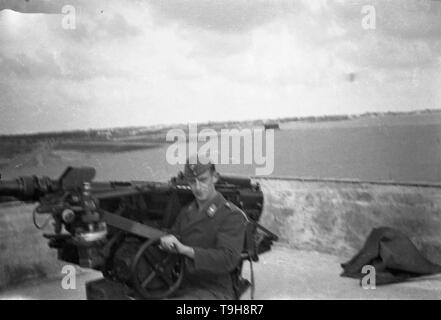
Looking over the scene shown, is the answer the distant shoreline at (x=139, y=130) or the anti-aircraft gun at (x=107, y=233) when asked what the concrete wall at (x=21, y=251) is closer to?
the distant shoreline at (x=139, y=130)

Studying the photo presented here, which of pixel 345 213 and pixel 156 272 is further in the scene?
pixel 345 213

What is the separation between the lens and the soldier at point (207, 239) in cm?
219

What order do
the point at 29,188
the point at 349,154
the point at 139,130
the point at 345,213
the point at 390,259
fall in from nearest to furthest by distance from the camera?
the point at 29,188, the point at 139,130, the point at 390,259, the point at 349,154, the point at 345,213

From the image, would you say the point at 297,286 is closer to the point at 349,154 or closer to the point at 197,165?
the point at 349,154

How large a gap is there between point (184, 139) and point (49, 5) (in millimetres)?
1068

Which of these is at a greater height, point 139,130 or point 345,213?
point 139,130

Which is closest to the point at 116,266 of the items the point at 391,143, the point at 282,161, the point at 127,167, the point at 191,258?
the point at 191,258

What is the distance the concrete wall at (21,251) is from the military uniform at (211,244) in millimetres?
1130

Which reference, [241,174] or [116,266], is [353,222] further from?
[116,266]

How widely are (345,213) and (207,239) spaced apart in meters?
1.78

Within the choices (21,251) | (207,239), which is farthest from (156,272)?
(21,251)

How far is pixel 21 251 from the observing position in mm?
3105

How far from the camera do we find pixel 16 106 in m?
2.88

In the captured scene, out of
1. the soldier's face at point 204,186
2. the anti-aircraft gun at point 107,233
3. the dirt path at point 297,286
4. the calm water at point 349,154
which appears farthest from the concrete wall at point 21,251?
the soldier's face at point 204,186
